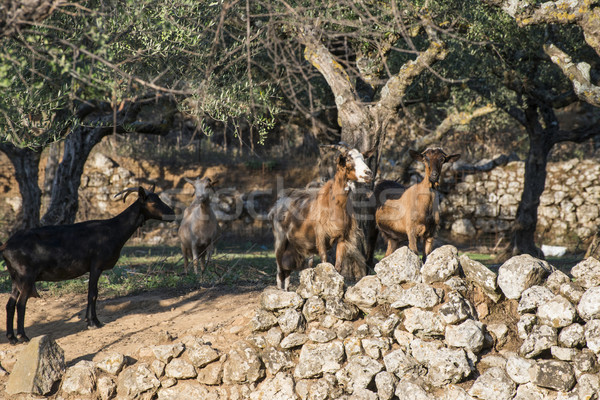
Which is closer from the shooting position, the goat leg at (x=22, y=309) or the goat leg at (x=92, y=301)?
the goat leg at (x=22, y=309)

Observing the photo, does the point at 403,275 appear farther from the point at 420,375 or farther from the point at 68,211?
the point at 68,211

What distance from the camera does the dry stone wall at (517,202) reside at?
17.9m

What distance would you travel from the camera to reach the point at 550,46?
33.6 feet

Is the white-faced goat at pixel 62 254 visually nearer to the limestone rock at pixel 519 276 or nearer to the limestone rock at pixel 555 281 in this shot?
the limestone rock at pixel 519 276

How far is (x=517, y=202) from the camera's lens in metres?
18.3

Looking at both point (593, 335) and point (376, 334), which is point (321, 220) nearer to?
point (376, 334)

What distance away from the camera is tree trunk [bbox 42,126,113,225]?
1246 centimetres

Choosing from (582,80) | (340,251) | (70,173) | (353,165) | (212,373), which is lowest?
(212,373)

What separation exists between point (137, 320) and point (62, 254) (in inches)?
53.0

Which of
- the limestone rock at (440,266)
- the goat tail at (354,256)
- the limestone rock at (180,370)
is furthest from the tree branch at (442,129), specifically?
the limestone rock at (180,370)

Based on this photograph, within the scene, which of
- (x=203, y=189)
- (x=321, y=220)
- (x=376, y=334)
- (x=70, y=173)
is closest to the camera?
(x=376, y=334)

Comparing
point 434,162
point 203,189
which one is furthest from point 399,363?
point 203,189

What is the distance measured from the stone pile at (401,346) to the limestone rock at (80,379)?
0.01 metres

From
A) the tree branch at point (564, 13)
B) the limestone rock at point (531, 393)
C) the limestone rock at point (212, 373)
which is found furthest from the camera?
the tree branch at point (564, 13)
